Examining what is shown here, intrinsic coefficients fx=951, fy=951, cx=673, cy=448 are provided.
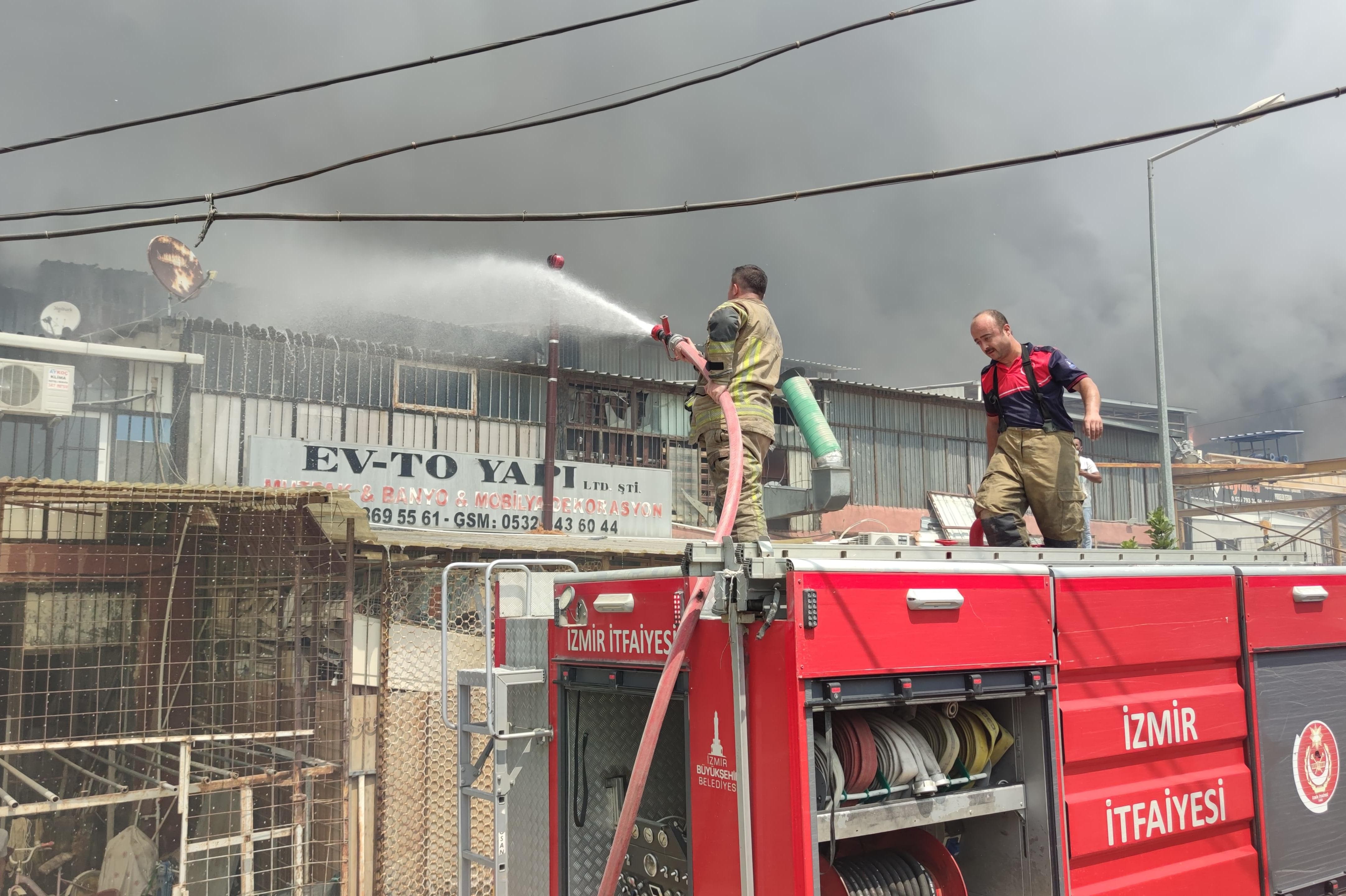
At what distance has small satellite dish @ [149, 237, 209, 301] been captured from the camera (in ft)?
61.3

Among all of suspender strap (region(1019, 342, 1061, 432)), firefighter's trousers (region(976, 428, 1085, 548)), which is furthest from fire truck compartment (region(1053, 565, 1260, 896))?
suspender strap (region(1019, 342, 1061, 432))

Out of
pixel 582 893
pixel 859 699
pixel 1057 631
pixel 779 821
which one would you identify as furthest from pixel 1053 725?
pixel 582 893

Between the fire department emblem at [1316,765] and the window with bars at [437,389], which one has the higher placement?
the window with bars at [437,389]

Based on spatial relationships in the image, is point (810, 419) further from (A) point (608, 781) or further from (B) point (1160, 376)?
(B) point (1160, 376)

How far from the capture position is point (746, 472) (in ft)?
15.5

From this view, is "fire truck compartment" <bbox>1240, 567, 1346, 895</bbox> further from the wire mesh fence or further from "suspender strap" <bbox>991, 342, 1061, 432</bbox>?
the wire mesh fence

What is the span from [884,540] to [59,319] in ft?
65.4

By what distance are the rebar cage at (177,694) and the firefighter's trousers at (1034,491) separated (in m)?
5.64

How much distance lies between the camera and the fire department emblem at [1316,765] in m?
4.59

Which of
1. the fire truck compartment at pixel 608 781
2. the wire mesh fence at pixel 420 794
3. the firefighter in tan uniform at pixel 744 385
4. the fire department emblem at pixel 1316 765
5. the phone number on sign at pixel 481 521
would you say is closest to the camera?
the fire truck compartment at pixel 608 781

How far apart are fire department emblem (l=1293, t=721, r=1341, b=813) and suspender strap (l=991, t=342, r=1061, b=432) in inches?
74.7

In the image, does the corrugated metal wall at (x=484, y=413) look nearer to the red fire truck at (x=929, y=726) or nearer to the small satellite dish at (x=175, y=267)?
the small satellite dish at (x=175, y=267)

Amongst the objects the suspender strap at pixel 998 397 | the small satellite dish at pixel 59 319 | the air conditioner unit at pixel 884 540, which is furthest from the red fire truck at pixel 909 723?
the small satellite dish at pixel 59 319

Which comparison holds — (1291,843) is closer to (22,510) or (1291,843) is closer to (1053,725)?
(1053,725)
